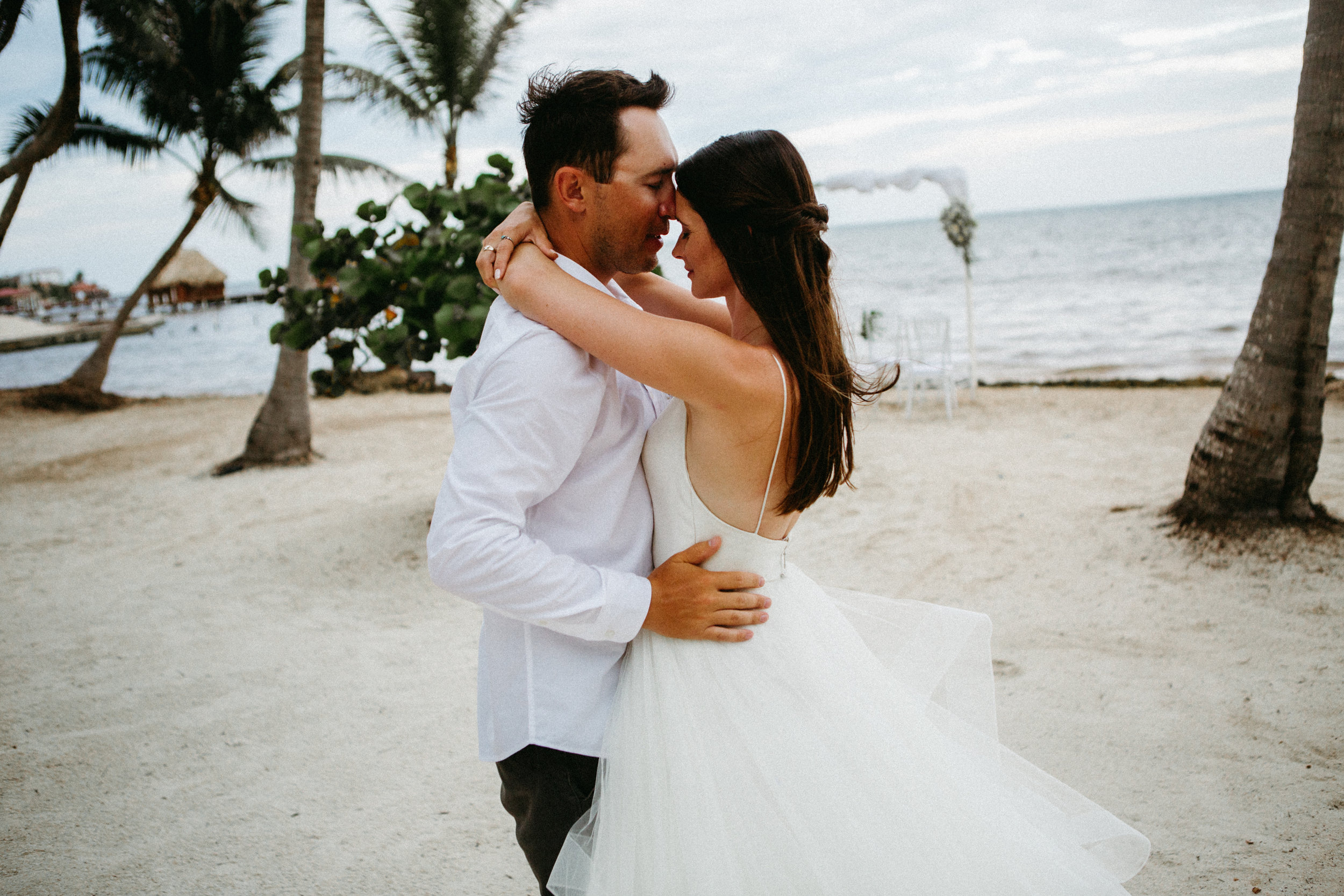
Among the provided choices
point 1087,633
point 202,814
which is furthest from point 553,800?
point 1087,633

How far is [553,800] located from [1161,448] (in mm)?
7508

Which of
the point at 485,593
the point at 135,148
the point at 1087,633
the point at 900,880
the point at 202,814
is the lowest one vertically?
the point at 202,814

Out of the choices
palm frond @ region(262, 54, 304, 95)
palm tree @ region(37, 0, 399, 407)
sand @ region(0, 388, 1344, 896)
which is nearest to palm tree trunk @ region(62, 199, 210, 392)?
palm tree @ region(37, 0, 399, 407)

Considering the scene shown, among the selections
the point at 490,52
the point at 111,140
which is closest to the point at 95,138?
the point at 111,140

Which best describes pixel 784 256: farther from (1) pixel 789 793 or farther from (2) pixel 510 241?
(1) pixel 789 793

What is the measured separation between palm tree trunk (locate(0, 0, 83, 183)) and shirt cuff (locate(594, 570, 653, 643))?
9.17 m

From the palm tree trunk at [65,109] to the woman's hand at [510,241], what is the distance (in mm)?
8539

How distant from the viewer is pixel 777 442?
5.06ft

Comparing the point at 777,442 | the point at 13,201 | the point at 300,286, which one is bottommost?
the point at 777,442

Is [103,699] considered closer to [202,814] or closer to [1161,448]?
Answer: [202,814]

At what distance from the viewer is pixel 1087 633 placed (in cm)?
424

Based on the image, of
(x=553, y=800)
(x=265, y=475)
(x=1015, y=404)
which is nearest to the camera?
(x=553, y=800)

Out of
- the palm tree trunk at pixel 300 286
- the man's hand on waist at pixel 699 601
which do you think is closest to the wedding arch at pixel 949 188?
the palm tree trunk at pixel 300 286

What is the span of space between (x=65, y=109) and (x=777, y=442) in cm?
970
